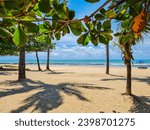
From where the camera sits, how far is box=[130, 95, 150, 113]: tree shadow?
43.2 ft

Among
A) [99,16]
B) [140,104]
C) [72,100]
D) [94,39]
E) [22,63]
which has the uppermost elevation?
[99,16]

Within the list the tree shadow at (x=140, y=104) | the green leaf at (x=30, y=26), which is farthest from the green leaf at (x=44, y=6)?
the tree shadow at (x=140, y=104)

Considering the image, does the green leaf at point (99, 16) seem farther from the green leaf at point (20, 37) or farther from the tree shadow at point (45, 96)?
the tree shadow at point (45, 96)

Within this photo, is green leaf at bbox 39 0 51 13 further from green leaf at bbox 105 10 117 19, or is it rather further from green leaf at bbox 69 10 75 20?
green leaf at bbox 105 10 117 19

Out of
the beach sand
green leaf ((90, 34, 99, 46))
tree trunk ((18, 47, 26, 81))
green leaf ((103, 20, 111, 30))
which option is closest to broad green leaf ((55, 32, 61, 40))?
green leaf ((90, 34, 99, 46))

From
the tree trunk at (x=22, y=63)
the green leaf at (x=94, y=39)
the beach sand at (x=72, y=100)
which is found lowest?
the beach sand at (x=72, y=100)

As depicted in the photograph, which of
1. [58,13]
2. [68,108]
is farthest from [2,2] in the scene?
[68,108]

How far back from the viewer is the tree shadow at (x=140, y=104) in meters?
13.2

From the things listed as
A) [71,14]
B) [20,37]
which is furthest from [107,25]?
[20,37]

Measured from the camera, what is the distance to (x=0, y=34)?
1.98 meters

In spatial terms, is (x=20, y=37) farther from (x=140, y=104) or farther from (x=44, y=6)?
(x=140, y=104)

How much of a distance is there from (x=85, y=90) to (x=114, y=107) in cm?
271

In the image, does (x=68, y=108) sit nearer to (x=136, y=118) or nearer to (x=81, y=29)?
(x=136, y=118)

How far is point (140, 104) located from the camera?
14.0 metres
